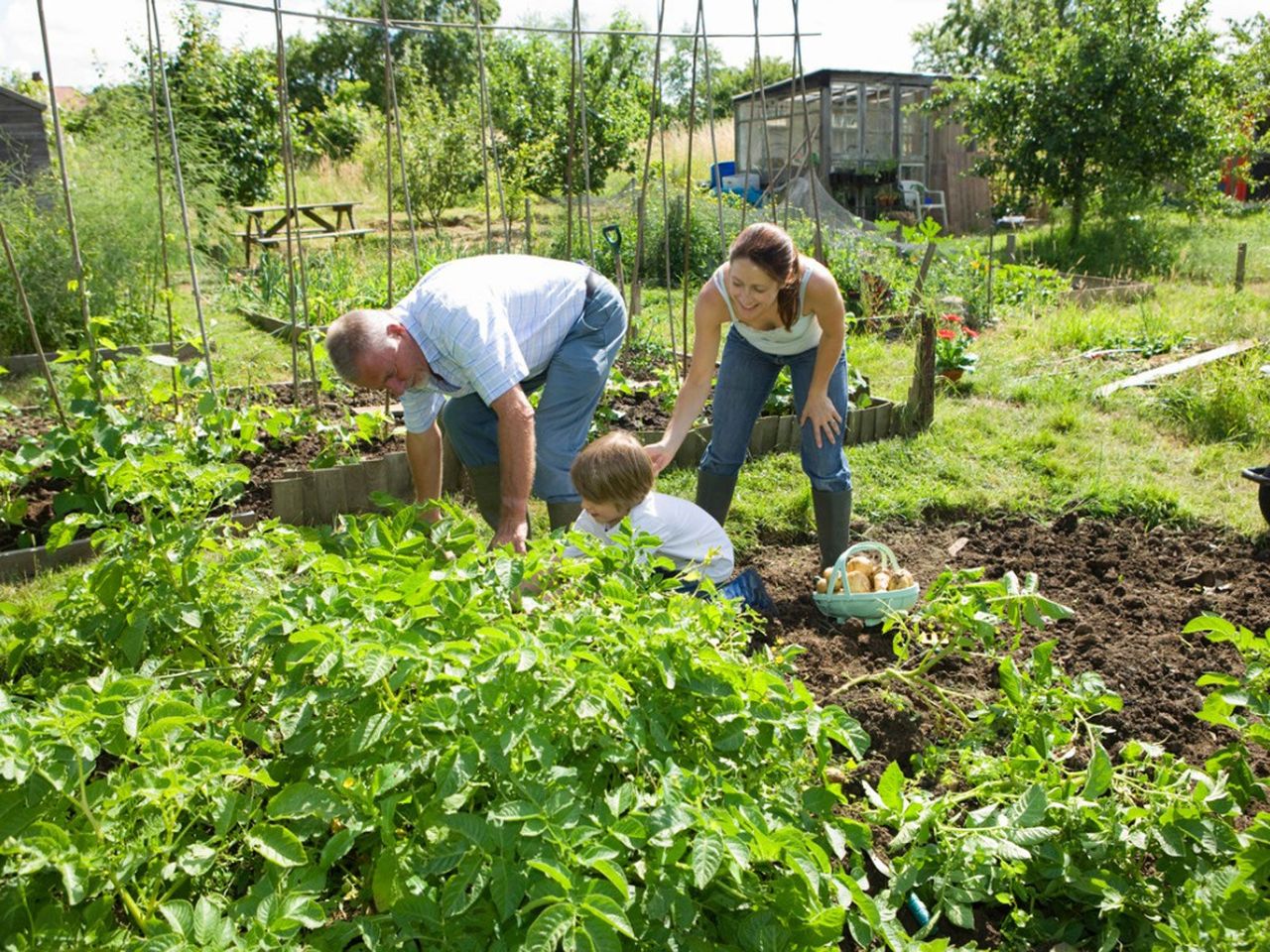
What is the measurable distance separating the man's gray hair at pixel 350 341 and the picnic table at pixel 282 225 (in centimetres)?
658

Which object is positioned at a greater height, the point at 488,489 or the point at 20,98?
the point at 20,98

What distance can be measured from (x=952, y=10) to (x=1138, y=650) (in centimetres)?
4417

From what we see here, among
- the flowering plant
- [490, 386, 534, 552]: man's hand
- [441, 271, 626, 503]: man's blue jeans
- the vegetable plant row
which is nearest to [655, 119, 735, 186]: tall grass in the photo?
the flowering plant

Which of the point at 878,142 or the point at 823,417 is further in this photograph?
the point at 878,142

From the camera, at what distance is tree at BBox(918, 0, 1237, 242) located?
12.6 meters

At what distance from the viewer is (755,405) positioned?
3727mm

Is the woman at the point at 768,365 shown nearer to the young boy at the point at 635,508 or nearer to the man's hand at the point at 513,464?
the young boy at the point at 635,508

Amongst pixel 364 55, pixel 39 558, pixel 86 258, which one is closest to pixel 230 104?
pixel 86 258

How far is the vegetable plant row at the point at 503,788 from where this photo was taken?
142 centimetres

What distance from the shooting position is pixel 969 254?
9984 mm

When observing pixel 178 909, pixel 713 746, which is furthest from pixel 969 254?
pixel 178 909

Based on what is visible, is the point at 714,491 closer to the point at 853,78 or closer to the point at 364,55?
the point at 853,78

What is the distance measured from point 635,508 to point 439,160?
1240 centimetres

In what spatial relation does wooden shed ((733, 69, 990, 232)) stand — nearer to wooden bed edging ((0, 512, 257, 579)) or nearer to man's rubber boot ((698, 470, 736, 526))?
man's rubber boot ((698, 470, 736, 526))
